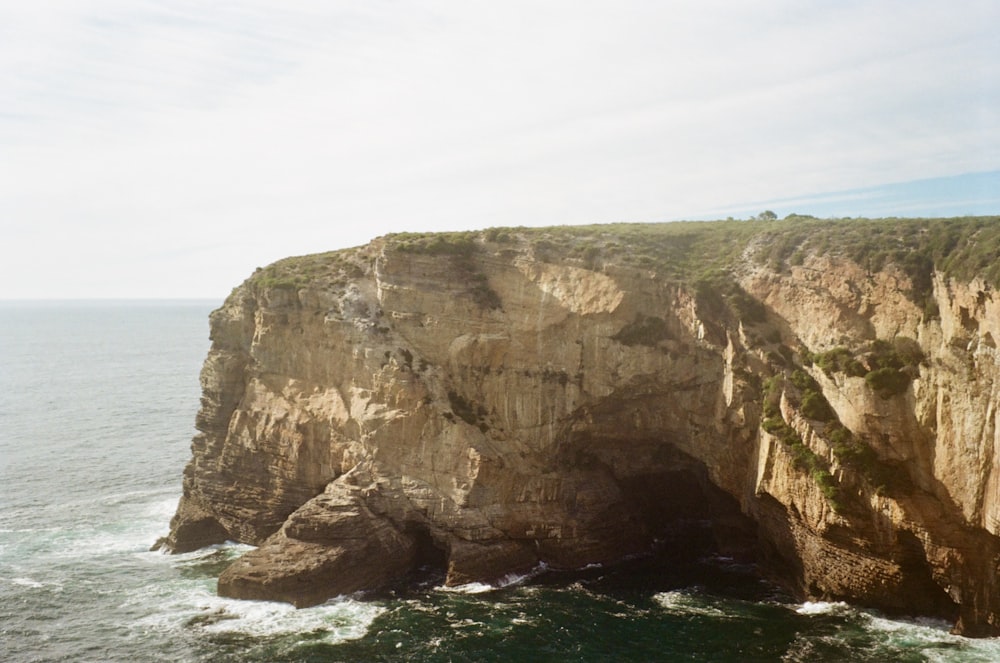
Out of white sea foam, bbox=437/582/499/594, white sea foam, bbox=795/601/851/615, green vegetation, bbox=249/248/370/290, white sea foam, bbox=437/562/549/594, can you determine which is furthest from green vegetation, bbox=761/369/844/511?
green vegetation, bbox=249/248/370/290

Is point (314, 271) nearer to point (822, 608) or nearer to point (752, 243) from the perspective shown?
point (752, 243)

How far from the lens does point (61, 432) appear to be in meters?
82.8

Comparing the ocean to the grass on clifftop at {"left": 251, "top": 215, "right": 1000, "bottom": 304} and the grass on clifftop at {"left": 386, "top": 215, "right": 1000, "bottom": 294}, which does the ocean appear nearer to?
the grass on clifftop at {"left": 251, "top": 215, "right": 1000, "bottom": 304}


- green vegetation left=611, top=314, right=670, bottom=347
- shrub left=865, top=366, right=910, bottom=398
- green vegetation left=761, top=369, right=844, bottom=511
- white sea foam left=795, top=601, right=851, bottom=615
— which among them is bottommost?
white sea foam left=795, top=601, right=851, bottom=615

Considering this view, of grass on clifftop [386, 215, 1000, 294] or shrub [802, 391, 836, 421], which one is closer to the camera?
grass on clifftop [386, 215, 1000, 294]

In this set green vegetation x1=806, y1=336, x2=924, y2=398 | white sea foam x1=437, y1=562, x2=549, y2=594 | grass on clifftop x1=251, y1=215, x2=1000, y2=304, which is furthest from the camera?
white sea foam x1=437, y1=562, x2=549, y2=594

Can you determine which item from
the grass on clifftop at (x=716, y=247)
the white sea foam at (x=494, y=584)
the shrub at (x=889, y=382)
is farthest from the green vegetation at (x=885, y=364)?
the white sea foam at (x=494, y=584)

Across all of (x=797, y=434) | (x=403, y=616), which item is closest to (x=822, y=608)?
(x=797, y=434)

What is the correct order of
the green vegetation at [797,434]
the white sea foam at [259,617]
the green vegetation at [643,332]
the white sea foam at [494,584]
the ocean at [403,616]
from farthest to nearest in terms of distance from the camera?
the green vegetation at [643,332]
the white sea foam at [494,584]
the white sea foam at [259,617]
the green vegetation at [797,434]
the ocean at [403,616]

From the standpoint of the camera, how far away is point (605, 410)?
46062mm

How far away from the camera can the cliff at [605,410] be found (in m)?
36.2

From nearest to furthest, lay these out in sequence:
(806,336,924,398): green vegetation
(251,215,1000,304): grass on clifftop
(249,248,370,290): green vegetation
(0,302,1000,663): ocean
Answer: (0,302,1000,663): ocean → (806,336,924,398): green vegetation → (251,215,1000,304): grass on clifftop → (249,248,370,290): green vegetation

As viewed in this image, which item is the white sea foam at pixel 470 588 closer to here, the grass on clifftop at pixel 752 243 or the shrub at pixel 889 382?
the grass on clifftop at pixel 752 243

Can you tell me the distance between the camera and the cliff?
36156 millimetres
